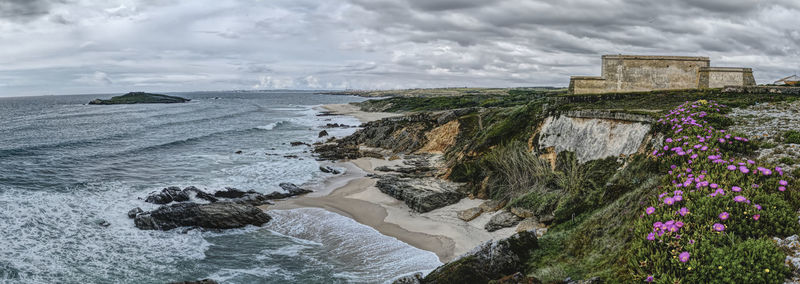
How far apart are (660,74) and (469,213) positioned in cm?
1248

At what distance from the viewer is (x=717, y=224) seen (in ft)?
21.6

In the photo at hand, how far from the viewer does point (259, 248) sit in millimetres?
15602

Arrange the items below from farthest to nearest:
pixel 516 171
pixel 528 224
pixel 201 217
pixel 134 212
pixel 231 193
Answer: pixel 231 193 < pixel 134 212 < pixel 516 171 < pixel 201 217 < pixel 528 224

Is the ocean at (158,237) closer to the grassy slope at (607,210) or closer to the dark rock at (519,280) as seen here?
the grassy slope at (607,210)

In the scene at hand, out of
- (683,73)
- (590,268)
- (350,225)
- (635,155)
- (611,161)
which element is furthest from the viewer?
(683,73)

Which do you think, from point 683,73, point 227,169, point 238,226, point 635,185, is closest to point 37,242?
point 238,226

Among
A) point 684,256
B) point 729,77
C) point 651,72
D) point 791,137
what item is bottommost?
point 684,256

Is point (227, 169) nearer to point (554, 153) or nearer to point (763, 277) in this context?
point (554, 153)

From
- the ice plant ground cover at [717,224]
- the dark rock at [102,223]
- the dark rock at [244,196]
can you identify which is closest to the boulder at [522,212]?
the ice plant ground cover at [717,224]

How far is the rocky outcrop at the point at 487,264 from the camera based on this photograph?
8695mm

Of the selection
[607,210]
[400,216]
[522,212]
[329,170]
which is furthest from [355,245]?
[329,170]

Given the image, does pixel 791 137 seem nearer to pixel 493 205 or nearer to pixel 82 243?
pixel 493 205

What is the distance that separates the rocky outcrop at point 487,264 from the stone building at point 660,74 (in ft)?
51.3

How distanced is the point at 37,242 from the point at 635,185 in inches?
775
